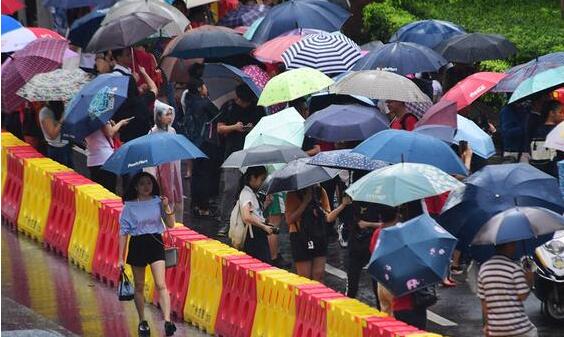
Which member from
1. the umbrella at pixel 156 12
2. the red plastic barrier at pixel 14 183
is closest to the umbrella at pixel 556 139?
the umbrella at pixel 156 12

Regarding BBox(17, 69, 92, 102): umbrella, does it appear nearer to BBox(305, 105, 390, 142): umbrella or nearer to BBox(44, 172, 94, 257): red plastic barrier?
BBox(44, 172, 94, 257): red plastic barrier

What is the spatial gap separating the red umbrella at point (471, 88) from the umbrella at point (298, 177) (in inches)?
105

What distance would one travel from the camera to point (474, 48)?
21375mm

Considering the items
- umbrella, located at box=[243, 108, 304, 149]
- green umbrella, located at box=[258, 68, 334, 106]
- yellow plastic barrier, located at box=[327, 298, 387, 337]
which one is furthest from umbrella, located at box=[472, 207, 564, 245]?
green umbrella, located at box=[258, 68, 334, 106]

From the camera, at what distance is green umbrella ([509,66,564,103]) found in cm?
1831

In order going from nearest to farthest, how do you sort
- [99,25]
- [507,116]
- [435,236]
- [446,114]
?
[435,236] < [446,114] < [507,116] < [99,25]

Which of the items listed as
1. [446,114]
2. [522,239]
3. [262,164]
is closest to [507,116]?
[446,114]

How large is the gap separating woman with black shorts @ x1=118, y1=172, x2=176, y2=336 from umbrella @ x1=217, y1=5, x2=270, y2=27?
354 inches

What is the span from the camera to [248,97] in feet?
67.1

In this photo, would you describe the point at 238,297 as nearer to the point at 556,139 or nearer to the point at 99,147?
the point at 556,139

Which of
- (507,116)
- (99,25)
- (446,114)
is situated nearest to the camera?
(446,114)

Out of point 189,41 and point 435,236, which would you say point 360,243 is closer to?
point 435,236

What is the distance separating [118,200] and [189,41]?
2.90 m

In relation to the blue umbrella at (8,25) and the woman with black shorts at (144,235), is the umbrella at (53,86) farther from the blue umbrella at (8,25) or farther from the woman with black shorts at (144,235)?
the woman with black shorts at (144,235)
